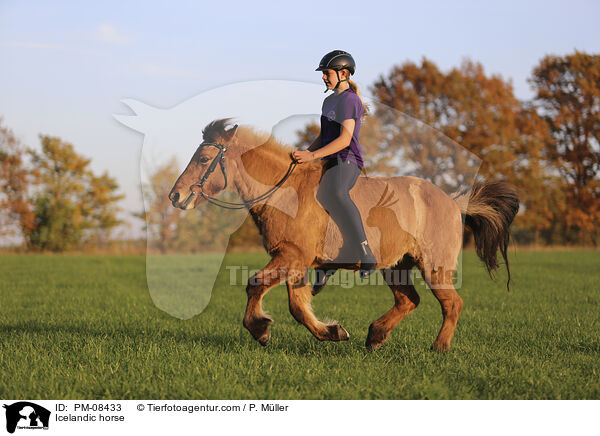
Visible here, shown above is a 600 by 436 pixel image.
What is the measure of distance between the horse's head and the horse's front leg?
3.18ft

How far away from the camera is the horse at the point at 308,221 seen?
219 inches

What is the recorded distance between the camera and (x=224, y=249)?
6422 mm

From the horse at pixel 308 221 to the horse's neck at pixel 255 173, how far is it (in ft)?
0.04

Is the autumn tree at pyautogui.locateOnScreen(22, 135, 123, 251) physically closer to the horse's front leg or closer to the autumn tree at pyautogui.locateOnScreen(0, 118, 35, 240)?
the autumn tree at pyautogui.locateOnScreen(0, 118, 35, 240)

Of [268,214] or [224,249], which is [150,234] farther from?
[268,214]

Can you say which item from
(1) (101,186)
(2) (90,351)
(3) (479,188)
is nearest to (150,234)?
(2) (90,351)

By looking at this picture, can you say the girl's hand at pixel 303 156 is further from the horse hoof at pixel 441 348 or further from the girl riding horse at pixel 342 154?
the horse hoof at pixel 441 348

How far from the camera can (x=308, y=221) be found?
5.71 m

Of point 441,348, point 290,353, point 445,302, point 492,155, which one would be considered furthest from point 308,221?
point 492,155

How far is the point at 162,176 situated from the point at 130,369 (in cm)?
212

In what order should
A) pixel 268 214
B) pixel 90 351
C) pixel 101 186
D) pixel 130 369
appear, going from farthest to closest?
pixel 101 186, pixel 90 351, pixel 268 214, pixel 130 369

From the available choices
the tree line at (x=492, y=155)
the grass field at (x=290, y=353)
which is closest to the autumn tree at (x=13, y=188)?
the tree line at (x=492, y=155)
